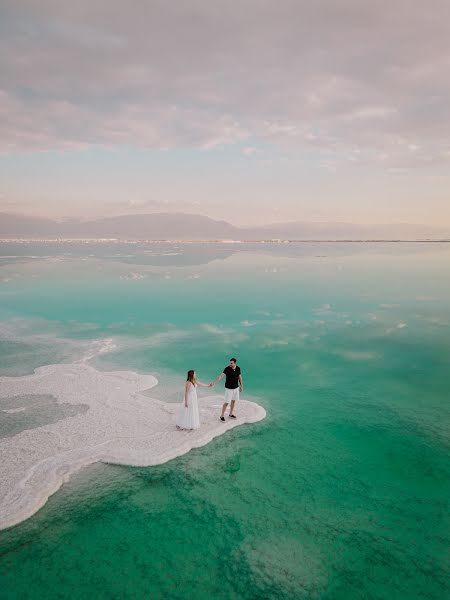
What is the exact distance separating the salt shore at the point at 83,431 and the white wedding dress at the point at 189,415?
237mm

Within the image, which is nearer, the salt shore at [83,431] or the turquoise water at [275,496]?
the turquoise water at [275,496]

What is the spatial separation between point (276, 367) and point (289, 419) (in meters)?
6.29

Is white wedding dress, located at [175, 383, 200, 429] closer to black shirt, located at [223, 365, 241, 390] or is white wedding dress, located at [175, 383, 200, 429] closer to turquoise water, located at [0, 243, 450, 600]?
turquoise water, located at [0, 243, 450, 600]

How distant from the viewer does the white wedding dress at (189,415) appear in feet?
43.1

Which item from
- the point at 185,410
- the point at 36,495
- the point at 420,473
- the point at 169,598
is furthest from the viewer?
the point at 185,410

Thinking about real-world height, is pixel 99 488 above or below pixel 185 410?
below

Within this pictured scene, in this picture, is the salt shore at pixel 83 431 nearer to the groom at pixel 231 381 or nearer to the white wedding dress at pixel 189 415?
the white wedding dress at pixel 189 415

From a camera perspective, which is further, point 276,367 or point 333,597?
point 276,367

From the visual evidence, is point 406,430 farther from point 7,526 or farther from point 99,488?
point 7,526

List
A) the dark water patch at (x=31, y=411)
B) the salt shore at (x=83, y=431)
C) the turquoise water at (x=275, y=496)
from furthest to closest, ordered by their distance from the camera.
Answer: the dark water patch at (x=31, y=411)
the salt shore at (x=83, y=431)
the turquoise water at (x=275, y=496)

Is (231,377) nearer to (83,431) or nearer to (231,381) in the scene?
(231,381)

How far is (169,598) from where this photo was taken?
292 inches

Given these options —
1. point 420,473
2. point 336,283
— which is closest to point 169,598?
point 420,473

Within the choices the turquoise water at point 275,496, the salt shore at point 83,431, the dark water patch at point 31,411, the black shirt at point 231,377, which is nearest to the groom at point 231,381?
the black shirt at point 231,377
